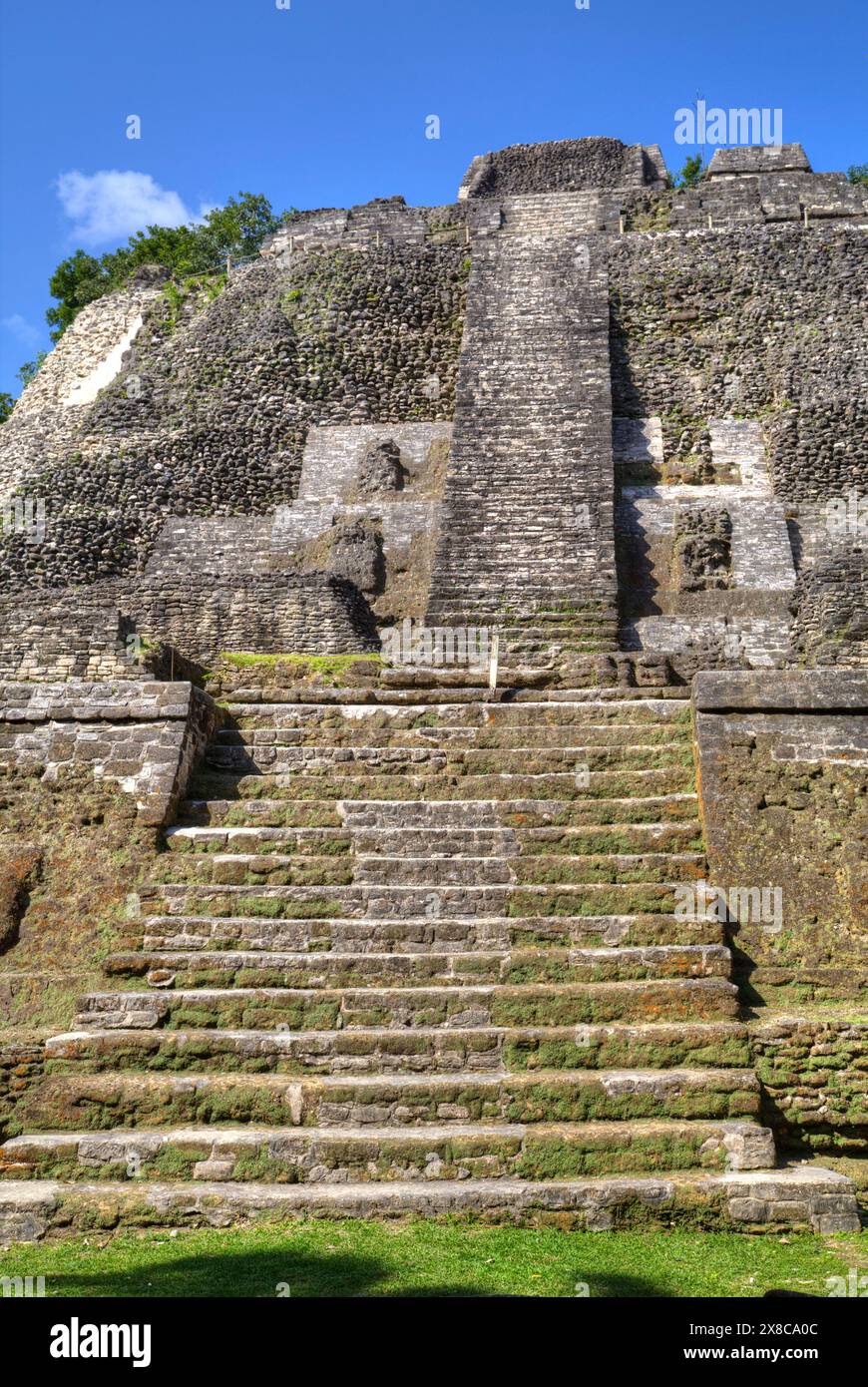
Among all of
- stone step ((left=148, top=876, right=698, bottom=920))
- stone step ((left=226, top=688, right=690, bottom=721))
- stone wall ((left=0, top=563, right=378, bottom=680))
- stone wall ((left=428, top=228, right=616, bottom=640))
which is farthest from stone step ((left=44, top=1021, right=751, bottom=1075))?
stone wall ((left=428, top=228, right=616, bottom=640))

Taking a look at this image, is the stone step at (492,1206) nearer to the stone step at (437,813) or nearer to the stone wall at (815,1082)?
the stone wall at (815,1082)

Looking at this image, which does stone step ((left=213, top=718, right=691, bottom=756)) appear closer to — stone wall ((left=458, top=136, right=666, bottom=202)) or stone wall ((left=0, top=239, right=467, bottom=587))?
stone wall ((left=0, top=239, right=467, bottom=587))

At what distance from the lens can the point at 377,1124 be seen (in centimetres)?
610

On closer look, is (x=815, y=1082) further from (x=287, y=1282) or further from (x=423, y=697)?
(x=423, y=697)

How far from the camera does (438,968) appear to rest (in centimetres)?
688

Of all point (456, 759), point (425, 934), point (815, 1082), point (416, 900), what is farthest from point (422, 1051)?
point (456, 759)

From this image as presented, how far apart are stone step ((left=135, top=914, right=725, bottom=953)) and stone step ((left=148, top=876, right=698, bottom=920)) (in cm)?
11

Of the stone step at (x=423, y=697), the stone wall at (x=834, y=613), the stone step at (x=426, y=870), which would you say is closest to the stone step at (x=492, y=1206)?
the stone step at (x=426, y=870)

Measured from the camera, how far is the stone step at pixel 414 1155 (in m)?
5.82

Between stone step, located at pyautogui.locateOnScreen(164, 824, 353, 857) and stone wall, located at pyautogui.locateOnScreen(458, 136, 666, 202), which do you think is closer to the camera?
A: stone step, located at pyautogui.locateOnScreen(164, 824, 353, 857)

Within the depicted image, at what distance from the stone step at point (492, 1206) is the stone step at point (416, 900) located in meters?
1.91

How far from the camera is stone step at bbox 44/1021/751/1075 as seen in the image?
20.8 ft

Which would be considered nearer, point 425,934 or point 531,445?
point 425,934

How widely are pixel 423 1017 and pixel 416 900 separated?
0.92 m
